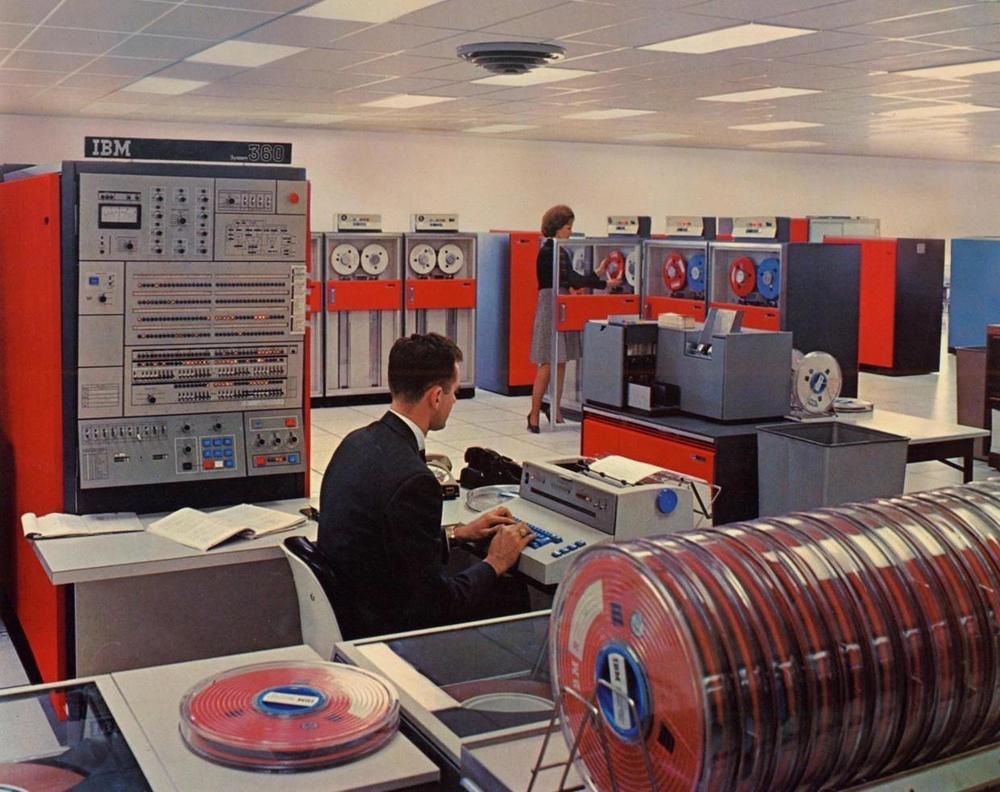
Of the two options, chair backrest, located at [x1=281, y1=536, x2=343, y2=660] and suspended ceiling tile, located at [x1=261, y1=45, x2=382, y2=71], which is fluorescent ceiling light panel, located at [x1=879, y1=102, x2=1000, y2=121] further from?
chair backrest, located at [x1=281, y1=536, x2=343, y2=660]

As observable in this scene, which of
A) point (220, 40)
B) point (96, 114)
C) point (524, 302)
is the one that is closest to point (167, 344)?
point (220, 40)

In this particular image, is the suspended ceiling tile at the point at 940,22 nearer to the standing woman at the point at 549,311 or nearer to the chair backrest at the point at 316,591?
the standing woman at the point at 549,311

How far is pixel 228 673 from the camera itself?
162 centimetres

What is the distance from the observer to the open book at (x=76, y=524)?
11.3 feet

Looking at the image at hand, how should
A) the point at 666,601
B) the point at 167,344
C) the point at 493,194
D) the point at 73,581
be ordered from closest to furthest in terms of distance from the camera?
1. the point at 666,601
2. the point at 73,581
3. the point at 167,344
4. the point at 493,194

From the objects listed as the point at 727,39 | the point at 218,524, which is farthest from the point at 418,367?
the point at 727,39

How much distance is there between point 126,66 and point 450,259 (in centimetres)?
329

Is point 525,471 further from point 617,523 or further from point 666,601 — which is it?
point 666,601

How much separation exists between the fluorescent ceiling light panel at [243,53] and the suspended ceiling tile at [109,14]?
85 centimetres

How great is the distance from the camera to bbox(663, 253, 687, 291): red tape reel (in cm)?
984

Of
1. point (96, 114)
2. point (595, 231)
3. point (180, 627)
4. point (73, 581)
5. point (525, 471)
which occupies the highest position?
point (96, 114)

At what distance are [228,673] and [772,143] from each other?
15.9m

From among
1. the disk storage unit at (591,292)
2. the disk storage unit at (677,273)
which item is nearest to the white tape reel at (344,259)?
the disk storage unit at (591,292)

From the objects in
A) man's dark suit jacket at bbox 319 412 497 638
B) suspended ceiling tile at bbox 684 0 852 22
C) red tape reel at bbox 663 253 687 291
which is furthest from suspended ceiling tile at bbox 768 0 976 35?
man's dark suit jacket at bbox 319 412 497 638
